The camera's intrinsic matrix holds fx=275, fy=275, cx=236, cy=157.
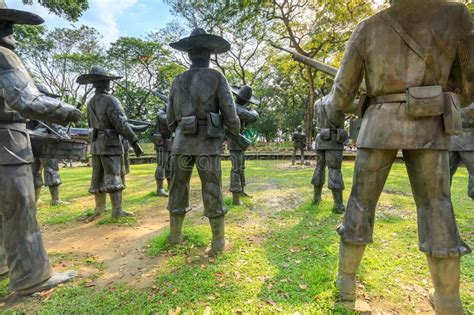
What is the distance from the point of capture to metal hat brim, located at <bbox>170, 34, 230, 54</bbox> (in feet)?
11.3

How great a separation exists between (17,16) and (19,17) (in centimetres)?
2

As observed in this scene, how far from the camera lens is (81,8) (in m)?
7.66

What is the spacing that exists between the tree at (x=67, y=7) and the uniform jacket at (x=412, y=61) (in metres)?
7.99

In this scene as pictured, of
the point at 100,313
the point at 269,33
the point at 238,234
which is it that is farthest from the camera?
the point at 269,33

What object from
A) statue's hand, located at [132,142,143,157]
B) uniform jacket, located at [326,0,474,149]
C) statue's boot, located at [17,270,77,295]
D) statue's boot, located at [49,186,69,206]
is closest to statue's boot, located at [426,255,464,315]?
uniform jacket, located at [326,0,474,149]

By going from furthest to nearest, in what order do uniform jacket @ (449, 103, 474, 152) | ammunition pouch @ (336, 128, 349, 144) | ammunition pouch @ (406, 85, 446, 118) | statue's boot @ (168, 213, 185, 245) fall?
ammunition pouch @ (336, 128, 349, 144) → uniform jacket @ (449, 103, 474, 152) → statue's boot @ (168, 213, 185, 245) → ammunition pouch @ (406, 85, 446, 118)

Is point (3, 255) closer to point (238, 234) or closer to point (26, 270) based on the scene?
point (26, 270)

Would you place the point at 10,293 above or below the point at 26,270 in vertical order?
below

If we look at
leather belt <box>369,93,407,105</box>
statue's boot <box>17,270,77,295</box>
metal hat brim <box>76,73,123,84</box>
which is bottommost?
statue's boot <box>17,270,77,295</box>

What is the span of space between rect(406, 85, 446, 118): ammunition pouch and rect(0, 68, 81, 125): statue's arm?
3.06 meters

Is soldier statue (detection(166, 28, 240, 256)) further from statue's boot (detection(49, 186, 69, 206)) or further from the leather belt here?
statue's boot (detection(49, 186, 69, 206))

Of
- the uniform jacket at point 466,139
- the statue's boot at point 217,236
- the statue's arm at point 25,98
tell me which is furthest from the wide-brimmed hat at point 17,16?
the uniform jacket at point 466,139

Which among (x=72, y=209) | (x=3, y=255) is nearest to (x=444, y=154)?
(x=3, y=255)

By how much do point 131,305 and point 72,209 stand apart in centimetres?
508
